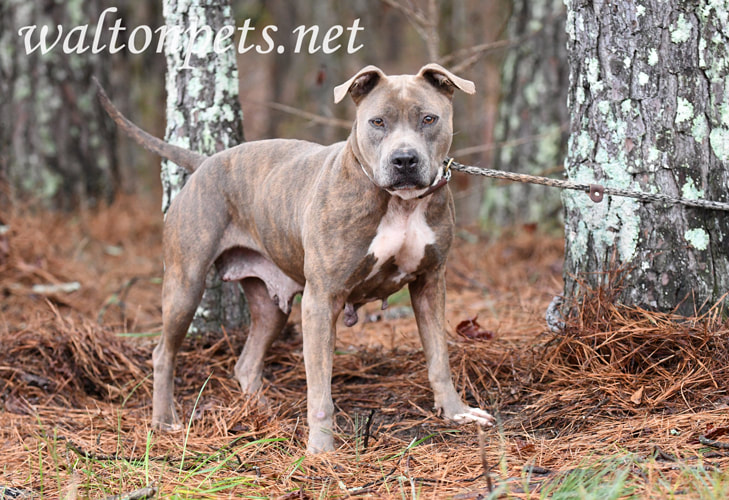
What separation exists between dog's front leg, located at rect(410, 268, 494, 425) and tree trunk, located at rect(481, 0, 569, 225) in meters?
3.79

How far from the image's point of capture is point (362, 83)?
382cm

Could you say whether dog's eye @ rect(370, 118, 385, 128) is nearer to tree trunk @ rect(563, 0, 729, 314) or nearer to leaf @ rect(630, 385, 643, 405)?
tree trunk @ rect(563, 0, 729, 314)

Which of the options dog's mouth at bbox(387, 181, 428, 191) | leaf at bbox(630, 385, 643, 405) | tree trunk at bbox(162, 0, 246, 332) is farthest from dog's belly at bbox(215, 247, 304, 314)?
Answer: leaf at bbox(630, 385, 643, 405)

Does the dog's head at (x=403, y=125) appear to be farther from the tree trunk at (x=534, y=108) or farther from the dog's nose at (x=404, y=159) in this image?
the tree trunk at (x=534, y=108)

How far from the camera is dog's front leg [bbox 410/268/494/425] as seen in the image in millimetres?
4004

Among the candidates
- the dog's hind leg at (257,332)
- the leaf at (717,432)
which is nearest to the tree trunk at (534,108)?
the dog's hind leg at (257,332)

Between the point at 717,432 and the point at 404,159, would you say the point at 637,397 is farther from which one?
the point at 404,159

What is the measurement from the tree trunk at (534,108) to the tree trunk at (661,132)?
3737mm

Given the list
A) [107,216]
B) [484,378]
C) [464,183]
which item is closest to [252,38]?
[464,183]

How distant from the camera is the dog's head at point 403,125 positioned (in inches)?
137

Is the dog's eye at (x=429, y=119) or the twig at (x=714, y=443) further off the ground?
the dog's eye at (x=429, y=119)

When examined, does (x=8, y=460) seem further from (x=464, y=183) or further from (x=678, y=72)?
(x=464, y=183)

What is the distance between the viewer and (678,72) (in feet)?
12.6

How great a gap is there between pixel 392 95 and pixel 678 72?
4.54 ft
